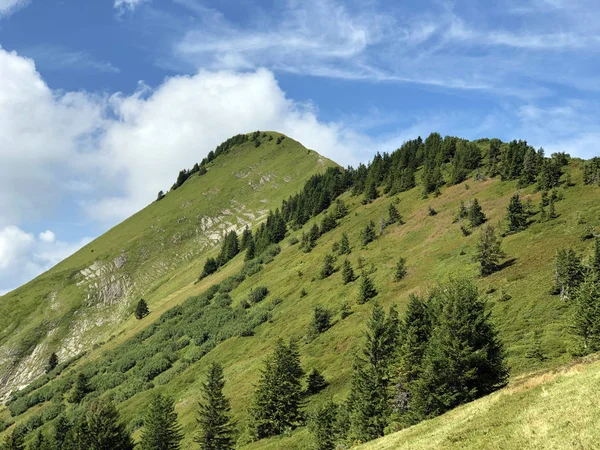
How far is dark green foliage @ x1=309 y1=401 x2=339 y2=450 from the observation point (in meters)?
39.1

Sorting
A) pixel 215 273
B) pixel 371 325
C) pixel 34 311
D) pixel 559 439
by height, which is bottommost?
pixel 559 439

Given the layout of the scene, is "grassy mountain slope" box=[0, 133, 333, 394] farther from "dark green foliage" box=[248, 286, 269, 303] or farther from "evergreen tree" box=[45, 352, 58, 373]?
"dark green foliage" box=[248, 286, 269, 303]

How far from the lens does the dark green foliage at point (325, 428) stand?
39094 millimetres

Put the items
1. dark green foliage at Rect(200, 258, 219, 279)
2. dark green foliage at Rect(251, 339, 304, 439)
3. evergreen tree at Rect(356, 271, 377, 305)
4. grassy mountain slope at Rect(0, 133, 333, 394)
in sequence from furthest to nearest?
1. dark green foliage at Rect(200, 258, 219, 279)
2. grassy mountain slope at Rect(0, 133, 333, 394)
3. evergreen tree at Rect(356, 271, 377, 305)
4. dark green foliage at Rect(251, 339, 304, 439)

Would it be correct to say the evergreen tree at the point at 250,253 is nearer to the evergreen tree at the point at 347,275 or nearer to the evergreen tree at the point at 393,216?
the evergreen tree at the point at 393,216

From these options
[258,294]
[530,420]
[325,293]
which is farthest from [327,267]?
[530,420]

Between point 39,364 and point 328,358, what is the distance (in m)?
127

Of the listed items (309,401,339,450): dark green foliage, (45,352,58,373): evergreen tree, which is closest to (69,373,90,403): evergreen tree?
(45,352,58,373): evergreen tree

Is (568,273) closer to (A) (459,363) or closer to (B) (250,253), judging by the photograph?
(A) (459,363)

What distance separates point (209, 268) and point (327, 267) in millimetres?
70685

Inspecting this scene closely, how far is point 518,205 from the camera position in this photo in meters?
77.0

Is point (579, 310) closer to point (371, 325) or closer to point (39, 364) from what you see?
point (371, 325)

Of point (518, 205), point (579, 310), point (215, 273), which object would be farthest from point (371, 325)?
point (215, 273)

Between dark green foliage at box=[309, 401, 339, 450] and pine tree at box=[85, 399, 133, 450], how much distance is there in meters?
25.3
